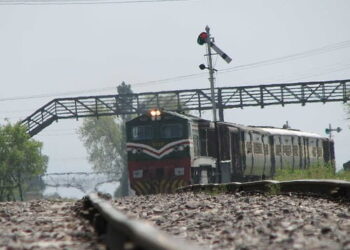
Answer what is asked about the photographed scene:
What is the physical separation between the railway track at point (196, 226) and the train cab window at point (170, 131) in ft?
51.4

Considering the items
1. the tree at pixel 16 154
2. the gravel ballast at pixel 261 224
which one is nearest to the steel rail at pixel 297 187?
the gravel ballast at pixel 261 224

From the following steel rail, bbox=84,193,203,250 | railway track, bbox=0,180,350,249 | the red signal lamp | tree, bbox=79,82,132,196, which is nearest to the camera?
steel rail, bbox=84,193,203,250

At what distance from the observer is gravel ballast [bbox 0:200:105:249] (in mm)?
8203

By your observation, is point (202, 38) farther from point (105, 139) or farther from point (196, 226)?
point (105, 139)

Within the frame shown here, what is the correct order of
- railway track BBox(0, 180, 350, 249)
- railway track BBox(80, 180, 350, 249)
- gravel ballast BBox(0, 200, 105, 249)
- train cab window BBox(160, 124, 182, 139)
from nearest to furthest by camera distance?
1. railway track BBox(80, 180, 350, 249)
2. railway track BBox(0, 180, 350, 249)
3. gravel ballast BBox(0, 200, 105, 249)
4. train cab window BBox(160, 124, 182, 139)

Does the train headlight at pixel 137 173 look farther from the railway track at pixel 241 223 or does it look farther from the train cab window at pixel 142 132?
the railway track at pixel 241 223

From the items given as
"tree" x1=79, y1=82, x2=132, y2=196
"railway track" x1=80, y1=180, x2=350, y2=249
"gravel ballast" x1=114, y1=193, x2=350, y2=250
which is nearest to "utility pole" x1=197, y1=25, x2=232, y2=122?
"railway track" x1=80, y1=180, x2=350, y2=249

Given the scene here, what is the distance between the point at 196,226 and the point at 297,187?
7.40m

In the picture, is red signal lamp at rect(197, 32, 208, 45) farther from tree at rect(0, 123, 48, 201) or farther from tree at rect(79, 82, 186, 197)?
tree at rect(79, 82, 186, 197)

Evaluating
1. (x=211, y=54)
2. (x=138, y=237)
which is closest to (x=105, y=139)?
(x=211, y=54)

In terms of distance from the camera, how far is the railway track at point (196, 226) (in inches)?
255

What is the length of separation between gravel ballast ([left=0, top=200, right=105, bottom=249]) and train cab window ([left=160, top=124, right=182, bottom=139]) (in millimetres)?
17884

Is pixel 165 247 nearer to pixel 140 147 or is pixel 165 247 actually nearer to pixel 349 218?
pixel 349 218

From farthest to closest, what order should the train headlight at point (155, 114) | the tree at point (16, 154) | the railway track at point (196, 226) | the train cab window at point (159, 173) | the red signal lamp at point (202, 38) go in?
the tree at point (16, 154)
the red signal lamp at point (202, 38)
the train headlight at point (155, 114)
the train cab window at point (159, 173)
the railway track at point (196, 226)
